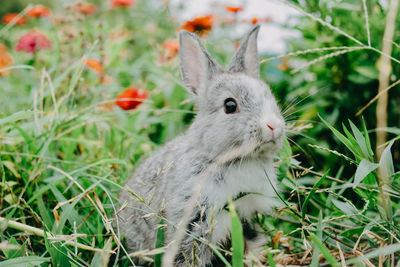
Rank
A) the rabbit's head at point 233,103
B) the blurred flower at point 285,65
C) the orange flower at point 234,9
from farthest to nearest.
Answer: the orange flower at point 234,9
the blurred flower at point 285,65
the rabbit's head at point 233,103

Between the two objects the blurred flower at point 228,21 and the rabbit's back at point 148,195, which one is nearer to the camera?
the rabbit's back at point 148,195

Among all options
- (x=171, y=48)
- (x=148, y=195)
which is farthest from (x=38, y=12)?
(x=148, y=195)

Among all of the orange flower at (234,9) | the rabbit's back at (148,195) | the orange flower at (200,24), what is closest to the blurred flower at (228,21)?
the orange flower at (234,9)

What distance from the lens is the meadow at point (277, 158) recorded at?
7.72ft

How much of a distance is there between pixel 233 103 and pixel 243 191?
1.91ft

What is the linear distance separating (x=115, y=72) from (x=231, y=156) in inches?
135

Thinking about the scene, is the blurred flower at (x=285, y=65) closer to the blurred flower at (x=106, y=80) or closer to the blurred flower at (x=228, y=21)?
the blurred flower at (x=228, y=21)

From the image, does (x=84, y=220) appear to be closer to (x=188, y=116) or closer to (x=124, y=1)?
(x=188, y=116)

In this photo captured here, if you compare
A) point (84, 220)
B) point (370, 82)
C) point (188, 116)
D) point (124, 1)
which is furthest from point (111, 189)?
point (124, 1)

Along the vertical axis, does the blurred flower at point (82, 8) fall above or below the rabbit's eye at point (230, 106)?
above

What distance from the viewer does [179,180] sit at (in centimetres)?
279

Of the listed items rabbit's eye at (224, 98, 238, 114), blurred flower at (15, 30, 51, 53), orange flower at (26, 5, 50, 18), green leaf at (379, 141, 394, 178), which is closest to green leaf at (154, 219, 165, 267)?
rabbit's eye at (224, 98, 238, 114)

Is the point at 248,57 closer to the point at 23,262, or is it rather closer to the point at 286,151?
Result: the point at 286,151

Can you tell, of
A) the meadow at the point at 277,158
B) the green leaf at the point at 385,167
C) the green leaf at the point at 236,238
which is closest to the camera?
the green leaf at the point at 236,238
